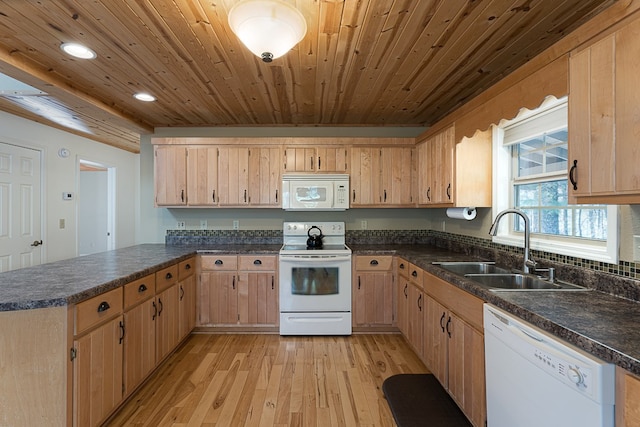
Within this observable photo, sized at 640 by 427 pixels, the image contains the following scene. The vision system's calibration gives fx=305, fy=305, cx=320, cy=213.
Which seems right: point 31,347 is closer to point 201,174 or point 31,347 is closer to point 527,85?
point 201,174

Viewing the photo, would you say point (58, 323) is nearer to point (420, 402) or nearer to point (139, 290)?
point (139, 290)

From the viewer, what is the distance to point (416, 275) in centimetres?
268

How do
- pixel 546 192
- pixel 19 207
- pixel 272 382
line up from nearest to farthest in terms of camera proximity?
1. pixel 546 192
2. pixel 272 382
3. pixel 19 207

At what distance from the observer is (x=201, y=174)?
11.4ft

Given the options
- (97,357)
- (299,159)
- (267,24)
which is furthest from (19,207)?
(267,24)

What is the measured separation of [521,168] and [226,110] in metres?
2.84

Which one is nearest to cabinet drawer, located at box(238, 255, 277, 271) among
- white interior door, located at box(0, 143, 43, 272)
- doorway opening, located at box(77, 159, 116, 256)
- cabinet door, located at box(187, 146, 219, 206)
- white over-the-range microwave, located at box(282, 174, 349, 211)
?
white over-the-range microwave, located at box(282, 174, 349, 211)

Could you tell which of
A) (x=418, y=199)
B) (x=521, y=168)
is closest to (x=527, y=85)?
(x=521, y=168)

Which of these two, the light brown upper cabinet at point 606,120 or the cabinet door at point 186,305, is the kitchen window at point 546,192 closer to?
the light brown upper cabinet at point 606,120

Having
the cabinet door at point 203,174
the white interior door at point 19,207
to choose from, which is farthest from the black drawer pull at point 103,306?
the white interior door at point 19,207

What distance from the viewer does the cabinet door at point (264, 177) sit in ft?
11.4

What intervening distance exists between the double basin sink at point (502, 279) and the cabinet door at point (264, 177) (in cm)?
191

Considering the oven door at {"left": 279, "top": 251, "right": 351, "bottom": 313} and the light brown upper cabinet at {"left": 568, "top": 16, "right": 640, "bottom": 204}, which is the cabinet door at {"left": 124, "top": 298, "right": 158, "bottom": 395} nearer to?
the oven door at {"left": 279, "top": 251, "right": 351, "bottom": 313}

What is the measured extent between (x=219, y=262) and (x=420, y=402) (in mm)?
2217
